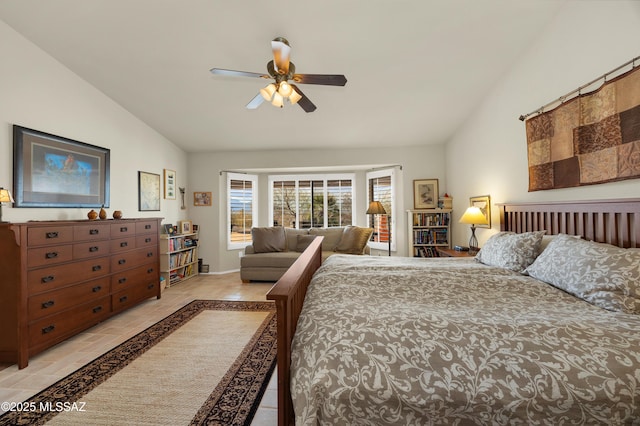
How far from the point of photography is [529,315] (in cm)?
124

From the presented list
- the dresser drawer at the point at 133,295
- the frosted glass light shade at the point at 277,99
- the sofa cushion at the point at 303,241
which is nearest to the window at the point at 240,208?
the sofa cushion at the point at 303,241

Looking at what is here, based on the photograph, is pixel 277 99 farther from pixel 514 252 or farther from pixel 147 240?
pixel 147 240

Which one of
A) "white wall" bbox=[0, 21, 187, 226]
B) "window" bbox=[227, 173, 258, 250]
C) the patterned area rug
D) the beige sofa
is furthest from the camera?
"window" bbox=[227, 173, 258, 250]

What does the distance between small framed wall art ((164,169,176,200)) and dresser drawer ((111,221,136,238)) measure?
1490mm

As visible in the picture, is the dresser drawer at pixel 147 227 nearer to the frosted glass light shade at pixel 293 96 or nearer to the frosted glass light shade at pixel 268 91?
the frosted glass light shade at pixel 268 91

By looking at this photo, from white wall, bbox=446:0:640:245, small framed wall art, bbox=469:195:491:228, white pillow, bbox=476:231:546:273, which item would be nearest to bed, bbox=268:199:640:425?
white pillow, bbox=476:231:546:273

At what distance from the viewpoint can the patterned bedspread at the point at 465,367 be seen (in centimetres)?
88

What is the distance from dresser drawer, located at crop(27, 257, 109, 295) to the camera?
7.48 ft

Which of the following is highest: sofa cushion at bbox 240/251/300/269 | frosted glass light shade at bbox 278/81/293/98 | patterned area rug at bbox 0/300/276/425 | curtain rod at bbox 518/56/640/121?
frosted glass light shade at bbox 278/81/293/98

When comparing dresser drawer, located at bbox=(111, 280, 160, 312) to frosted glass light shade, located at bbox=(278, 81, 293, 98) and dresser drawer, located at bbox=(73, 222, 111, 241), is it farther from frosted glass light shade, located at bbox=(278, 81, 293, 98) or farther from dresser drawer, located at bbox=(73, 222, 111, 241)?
frosted glass light shade, located at bbox=(278, 81, 293, 98)

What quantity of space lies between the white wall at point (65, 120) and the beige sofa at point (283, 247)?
1.75 meters

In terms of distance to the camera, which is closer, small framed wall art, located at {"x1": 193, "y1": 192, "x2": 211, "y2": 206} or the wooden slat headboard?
the wooden slat headboard

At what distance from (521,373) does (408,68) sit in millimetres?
3181

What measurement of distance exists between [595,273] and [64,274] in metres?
4.06
